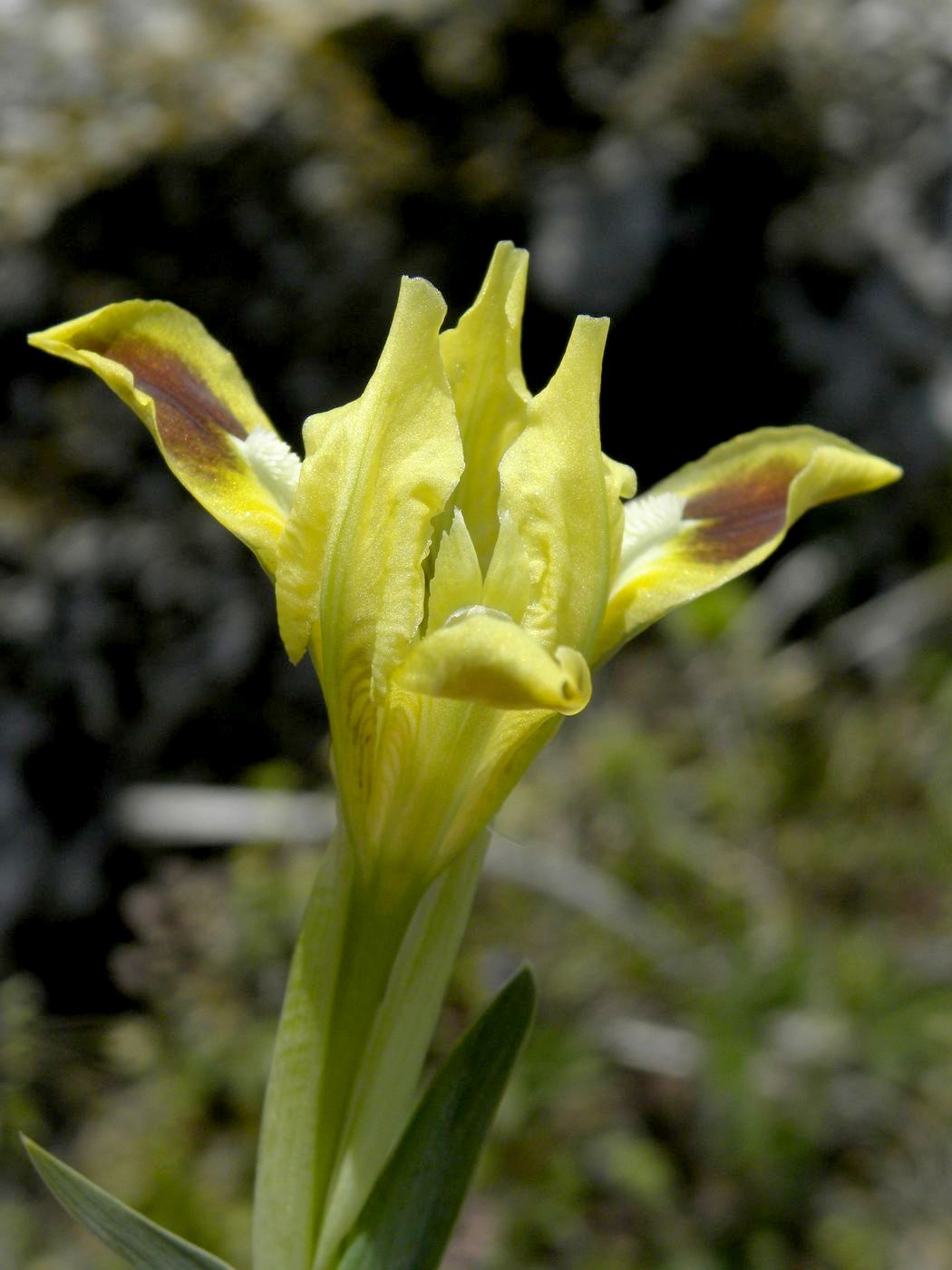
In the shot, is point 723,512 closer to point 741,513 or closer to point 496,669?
point 741,513

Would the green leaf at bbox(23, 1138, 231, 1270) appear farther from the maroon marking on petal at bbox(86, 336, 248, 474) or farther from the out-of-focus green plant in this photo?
the maroon marking on petal at bbox(86, 336, 248, 474)

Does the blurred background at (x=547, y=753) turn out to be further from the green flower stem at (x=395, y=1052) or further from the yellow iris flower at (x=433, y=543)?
the yellow iris flower at (x=433, y=543)

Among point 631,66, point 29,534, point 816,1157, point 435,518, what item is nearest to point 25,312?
point 29,534

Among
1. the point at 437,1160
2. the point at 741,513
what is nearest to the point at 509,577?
the point at 741,513

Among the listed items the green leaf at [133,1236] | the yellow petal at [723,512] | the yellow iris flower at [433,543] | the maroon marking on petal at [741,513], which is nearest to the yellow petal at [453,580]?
the yellow iris flower at [433,543]

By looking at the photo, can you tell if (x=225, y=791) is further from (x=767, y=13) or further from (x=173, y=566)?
(x=767, y=13)

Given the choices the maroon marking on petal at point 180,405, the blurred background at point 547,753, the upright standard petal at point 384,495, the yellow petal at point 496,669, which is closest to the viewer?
the yellow petal at point 496,669
